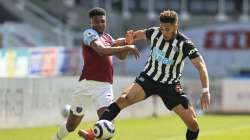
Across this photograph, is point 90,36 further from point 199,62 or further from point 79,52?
point 79,52

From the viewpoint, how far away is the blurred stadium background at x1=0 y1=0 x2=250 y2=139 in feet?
75.7

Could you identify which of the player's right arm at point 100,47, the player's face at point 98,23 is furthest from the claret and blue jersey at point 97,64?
the player's right arm at point 100,47

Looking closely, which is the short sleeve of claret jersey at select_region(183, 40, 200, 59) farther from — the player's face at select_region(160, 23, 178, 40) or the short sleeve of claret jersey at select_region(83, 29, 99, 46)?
the short sleeve of claret jersey at select_region(83, 29, 99, 46)

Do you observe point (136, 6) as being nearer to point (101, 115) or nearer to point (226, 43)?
point (226, 43)

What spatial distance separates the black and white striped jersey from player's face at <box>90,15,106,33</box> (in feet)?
2.91

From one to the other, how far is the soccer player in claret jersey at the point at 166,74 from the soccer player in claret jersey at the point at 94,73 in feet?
1.96

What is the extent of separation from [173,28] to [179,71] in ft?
2.22

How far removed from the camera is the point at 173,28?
11359mm

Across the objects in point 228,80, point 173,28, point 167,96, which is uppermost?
point 173,28

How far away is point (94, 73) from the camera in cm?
1233

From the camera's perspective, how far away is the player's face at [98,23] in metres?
12.1

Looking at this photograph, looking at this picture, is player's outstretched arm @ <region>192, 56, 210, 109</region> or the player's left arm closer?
player's outstretched arm @ <region>192, 56, 210, 109</region>

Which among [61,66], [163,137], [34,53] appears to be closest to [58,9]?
[61,66]

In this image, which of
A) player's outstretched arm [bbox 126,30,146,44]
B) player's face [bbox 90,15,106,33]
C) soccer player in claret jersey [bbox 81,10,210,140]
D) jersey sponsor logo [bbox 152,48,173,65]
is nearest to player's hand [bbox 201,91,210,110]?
soccer player in claret jersey [bbox 81,10,210,140]
